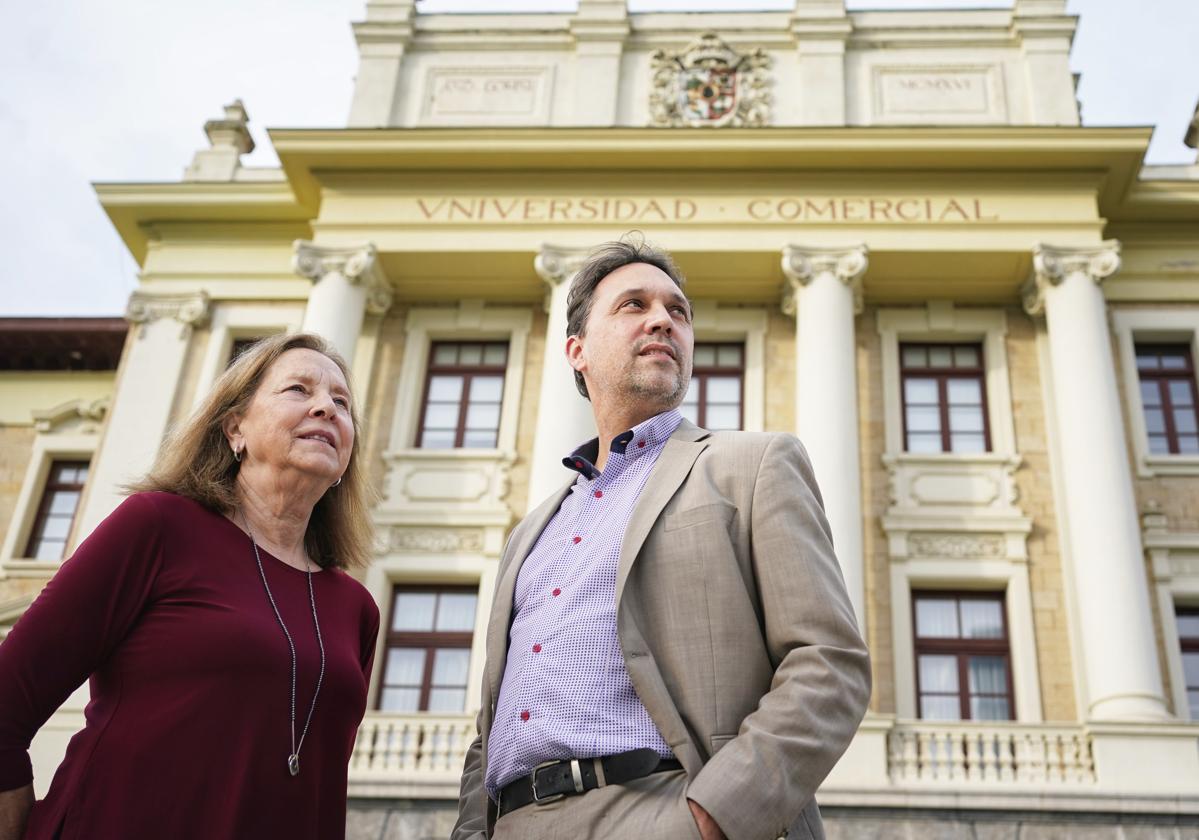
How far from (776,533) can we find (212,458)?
1546 mm

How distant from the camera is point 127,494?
3.11m

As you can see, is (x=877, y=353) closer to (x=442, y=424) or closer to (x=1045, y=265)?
(x=1045, y=265)

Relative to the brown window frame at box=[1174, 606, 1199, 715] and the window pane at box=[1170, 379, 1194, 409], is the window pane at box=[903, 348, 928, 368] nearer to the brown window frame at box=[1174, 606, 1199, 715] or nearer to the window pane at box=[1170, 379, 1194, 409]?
the window pane at box=[1170, 379, 1194, 409]

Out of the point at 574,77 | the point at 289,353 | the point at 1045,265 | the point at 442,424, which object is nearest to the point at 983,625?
the point at 1045,265

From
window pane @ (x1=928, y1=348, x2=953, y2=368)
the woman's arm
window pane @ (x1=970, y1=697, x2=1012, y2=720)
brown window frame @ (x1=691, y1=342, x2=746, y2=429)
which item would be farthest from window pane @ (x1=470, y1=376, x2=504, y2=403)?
the woman's arm

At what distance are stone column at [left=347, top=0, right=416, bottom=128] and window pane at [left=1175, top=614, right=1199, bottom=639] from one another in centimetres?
1320

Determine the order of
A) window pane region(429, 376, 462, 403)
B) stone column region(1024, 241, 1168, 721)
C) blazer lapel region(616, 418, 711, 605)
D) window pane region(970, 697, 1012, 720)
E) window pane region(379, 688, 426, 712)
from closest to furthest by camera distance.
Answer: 1. blazer lapel region(616, 418, 711, 605)
2. stone column region(1024, 241, 1168, 721)
3. window pane region(970, 697, 1012, 720)
4. window pane region(379, 688, 426, 712)
5. window pane region(429, 376, 462, 403)

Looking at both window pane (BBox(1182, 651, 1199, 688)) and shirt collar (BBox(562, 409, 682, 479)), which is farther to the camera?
window pane (BBox(1182, 651, 1199, 688))

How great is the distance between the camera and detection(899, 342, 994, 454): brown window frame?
15656mm

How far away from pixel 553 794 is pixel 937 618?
42.2 ft

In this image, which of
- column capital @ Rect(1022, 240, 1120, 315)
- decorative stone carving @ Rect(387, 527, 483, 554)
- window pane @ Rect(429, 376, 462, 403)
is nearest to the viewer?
decorative stone carving @ Rect(387, 527, 483, 554)

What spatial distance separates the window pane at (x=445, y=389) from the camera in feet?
54.6

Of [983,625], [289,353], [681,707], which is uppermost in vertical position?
[983,625]

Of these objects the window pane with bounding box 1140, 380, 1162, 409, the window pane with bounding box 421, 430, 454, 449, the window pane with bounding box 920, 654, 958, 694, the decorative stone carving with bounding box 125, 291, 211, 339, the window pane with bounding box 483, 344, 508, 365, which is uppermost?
the decorative stone carving with bounding box 125, 291, 211, 339
